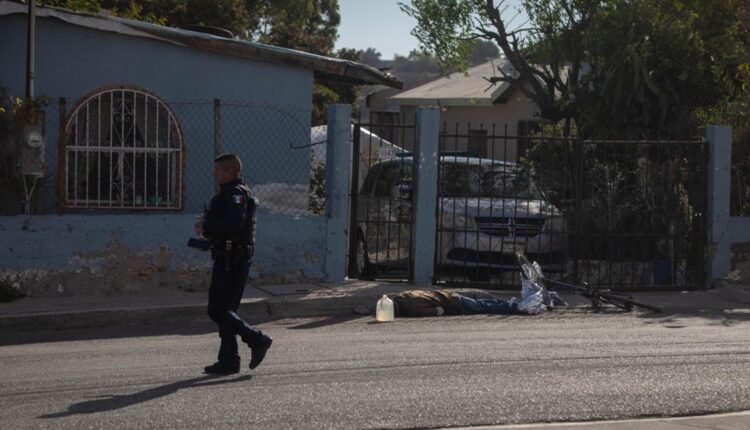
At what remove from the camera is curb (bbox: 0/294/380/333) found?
10203 millimetres

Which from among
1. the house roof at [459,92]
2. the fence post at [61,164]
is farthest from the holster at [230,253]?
the house roof at [459,92]

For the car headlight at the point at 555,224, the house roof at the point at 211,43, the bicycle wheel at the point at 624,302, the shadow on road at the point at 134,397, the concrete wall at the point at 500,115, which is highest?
the concrete wall at the point at 500,115

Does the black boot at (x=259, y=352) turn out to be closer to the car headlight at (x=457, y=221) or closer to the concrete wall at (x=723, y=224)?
the car headlight at (x=457, y=221)

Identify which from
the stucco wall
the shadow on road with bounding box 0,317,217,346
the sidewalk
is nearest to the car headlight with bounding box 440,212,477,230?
the sidewalk

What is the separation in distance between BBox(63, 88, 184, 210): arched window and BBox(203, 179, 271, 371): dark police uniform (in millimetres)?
4918

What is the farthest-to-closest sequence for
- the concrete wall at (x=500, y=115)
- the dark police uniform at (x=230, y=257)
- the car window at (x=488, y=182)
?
the concrete wall at (x=500, y=115) < the car window at (x=488, y=182) < the dark police uniform at (x=230, y=257)

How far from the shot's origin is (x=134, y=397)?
695 centimetres

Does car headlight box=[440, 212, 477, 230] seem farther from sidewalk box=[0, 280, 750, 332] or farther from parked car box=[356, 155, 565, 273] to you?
sidewalk box=[0, 280, 750, 332]

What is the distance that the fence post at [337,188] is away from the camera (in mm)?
12430

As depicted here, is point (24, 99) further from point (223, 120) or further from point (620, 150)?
point (620, 150)

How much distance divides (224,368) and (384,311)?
3.51 metres

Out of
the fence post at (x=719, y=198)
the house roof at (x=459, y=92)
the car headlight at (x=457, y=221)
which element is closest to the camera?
the car headlight at (x=457, y=221)

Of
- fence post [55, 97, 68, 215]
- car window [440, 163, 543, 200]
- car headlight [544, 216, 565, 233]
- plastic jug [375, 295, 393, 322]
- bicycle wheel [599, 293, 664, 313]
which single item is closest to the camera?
plastic jug [375, 295, 393, 322]

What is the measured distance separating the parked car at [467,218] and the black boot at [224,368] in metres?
5.20
